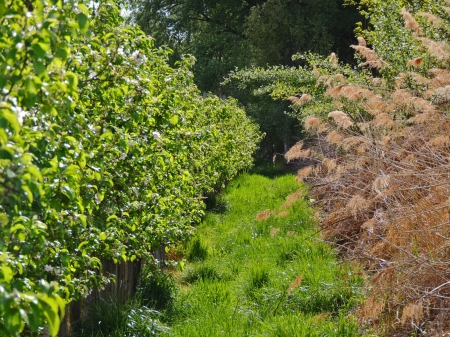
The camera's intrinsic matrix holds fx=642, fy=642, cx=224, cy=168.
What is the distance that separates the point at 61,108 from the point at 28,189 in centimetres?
74

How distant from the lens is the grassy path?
5562 millimetres

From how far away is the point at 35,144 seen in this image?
266 centimetres

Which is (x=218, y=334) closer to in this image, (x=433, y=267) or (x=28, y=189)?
(x=433, y=267)

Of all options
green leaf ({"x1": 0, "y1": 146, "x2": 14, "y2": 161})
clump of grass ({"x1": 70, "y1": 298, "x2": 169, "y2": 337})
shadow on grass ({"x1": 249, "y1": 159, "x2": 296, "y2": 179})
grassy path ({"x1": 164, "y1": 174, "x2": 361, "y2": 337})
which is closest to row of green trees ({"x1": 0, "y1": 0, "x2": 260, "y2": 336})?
green leaf ({"x1": 0, "y1": 146, "x2": 14, "y2": 161})

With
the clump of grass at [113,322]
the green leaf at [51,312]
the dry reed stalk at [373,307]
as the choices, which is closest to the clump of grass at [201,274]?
the clump of grass at [113,322]

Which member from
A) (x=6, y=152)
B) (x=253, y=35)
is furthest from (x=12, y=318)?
(x=253, y=35)

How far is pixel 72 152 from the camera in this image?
3.31m

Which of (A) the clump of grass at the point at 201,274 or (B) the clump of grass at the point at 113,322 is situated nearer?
(B) the clump of grass at the point at 113,322

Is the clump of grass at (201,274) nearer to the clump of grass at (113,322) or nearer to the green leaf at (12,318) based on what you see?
the clump of grass at (113,322)

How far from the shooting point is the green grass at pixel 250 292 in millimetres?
5504

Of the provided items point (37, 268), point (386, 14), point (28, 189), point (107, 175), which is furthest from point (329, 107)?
point (28, 189)

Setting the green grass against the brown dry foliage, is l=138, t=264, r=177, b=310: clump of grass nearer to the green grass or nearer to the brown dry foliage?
the green grass

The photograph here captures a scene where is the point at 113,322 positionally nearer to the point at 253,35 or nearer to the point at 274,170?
the point at 274,170

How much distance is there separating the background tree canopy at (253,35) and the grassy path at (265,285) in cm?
1532
